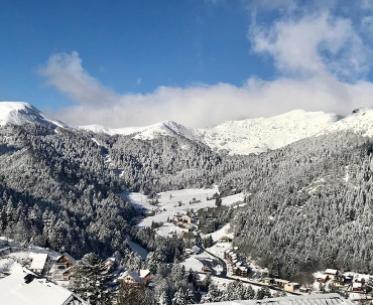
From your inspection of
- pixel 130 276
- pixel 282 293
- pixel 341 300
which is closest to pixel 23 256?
pixel 130 276

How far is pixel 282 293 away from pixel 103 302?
124 meters

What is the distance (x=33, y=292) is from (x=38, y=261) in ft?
371

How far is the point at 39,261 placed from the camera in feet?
552

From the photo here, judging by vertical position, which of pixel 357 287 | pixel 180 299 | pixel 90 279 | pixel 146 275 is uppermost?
pixel 90 279

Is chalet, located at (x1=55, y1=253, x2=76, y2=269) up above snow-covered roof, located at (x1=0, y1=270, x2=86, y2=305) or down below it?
below

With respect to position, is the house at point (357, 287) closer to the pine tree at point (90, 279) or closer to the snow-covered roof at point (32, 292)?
the pine tree at point (90, 279)

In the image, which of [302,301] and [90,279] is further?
[90,279]

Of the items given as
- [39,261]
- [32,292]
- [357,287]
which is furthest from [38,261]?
[32,292]

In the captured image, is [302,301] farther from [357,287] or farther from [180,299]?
[357,287]

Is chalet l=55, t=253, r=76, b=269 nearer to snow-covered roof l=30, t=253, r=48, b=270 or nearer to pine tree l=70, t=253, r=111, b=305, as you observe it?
snow-covered roof l=30, t=253, r=48, b=270

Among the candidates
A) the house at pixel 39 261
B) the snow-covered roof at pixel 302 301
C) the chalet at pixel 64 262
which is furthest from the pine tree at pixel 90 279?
the chalet at pixel 64 262

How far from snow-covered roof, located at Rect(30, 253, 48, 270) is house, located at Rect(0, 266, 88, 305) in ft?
342

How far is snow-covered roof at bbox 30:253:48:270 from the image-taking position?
538ft

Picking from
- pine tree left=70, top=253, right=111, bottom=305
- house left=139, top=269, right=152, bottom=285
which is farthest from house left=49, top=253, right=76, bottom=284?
pine tree left=70, top=253, right=111, bottom=305
